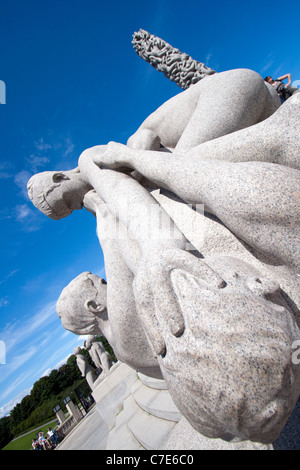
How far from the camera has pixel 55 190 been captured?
341 cm

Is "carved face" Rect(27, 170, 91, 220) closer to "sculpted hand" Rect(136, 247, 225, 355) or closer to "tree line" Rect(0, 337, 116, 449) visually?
"sculpted hand" Rect(136, 247, 225, 355)

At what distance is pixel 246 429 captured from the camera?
1.14 m

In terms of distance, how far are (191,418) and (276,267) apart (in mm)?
1077

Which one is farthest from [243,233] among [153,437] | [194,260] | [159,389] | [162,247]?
[159,389]

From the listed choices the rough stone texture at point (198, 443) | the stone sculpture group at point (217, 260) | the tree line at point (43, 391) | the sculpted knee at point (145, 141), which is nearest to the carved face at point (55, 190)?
the stone sculpture group at point (217, 260)

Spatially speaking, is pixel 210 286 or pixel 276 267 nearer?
pixel 210 286

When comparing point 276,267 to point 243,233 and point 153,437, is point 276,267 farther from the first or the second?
point 153,437

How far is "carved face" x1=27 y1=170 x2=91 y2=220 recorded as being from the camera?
3.39 metres

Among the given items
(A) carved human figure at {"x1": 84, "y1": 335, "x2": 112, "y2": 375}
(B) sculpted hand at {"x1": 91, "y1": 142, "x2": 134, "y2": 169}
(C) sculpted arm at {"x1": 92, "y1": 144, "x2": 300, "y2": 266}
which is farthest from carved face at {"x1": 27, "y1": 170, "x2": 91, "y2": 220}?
(A) carved human figure at {"x1": 84, "y1": 335, "x2": 112, "y2": 375}

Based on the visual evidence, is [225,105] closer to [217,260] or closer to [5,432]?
[217,260]

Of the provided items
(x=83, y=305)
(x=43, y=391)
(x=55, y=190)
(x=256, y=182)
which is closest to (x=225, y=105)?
(x=256, y=182)

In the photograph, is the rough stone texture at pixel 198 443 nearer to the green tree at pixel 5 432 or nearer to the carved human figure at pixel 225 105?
the carved human figure at pixel 225 105

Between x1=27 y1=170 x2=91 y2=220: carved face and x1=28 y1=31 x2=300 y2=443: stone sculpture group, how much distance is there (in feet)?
1.64
